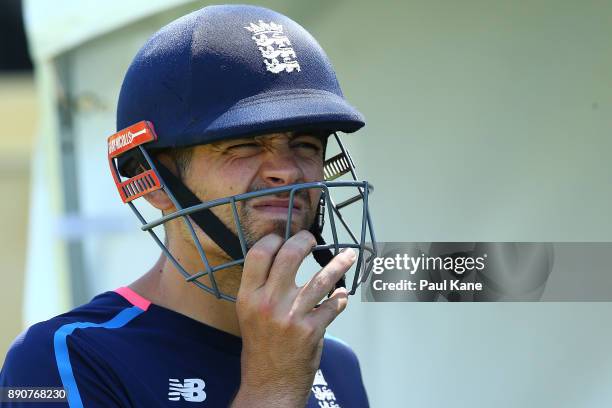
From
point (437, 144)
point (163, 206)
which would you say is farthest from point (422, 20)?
point (163, 206)

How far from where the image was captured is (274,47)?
198 cm

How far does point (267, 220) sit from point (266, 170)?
0.11 meters

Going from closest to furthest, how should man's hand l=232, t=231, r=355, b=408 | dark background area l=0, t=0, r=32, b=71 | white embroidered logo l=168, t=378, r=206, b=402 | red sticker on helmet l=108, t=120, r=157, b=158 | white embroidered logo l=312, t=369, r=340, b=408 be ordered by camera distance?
1. man's hand l=232, t=231, r=355, b=408
2. white embroidered logo l=168, t=378, r=206, b=402
3. red sticker on helmet l=108, t=120, r=157, b=158
4. white embroidered logo l=312, t=369, r=340, b=408
5. dark background area l=0, t=0, r=32, b=71

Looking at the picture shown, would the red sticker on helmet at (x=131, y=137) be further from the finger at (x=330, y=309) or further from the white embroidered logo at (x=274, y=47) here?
the finger at (x=330, y=309)

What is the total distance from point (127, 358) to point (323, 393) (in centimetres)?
51

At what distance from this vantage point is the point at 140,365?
73.9 inches

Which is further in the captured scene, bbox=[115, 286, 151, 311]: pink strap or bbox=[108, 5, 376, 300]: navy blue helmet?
bbox=[115, 286, 151, 311]: pink strap


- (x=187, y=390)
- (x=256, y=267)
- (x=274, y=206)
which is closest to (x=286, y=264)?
(x=256, y=267)

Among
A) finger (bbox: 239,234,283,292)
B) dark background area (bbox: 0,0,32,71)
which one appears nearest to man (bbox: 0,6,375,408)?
finger (bbox: 239,234,283,292)

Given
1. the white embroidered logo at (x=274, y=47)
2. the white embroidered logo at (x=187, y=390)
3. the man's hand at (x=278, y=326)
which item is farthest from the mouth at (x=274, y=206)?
the white embroidered logo at (x=187, y=390)

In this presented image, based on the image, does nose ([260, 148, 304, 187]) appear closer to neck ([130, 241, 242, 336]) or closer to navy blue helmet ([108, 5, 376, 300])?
navy blue helmet ([108, 5, 376, 300])

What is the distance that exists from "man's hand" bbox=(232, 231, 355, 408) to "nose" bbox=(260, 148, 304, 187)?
6.8 inches

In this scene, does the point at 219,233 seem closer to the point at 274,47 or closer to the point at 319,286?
the point at 319,286

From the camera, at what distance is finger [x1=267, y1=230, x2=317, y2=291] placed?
1747 millimetres
